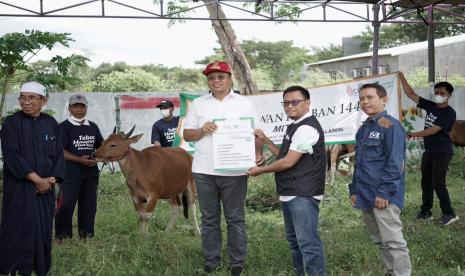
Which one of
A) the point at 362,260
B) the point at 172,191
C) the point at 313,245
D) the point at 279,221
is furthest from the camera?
the point at 279,221

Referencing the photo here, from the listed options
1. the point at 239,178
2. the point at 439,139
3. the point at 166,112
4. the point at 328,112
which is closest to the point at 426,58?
the point at 328,112

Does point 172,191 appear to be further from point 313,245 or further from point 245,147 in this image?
point 313,245

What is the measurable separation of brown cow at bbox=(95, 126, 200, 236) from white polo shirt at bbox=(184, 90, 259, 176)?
1.96m

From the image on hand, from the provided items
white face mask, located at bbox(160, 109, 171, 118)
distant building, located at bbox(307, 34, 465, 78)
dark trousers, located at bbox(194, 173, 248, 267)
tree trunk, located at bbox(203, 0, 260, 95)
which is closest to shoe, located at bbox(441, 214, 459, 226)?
dark trousers, located at bbox(194, 173, 248, 267)

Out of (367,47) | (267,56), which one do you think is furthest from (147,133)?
(267,56)

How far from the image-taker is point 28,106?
5.08 meters

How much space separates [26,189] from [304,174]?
253cm

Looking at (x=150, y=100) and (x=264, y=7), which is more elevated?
(x=264, y=7)

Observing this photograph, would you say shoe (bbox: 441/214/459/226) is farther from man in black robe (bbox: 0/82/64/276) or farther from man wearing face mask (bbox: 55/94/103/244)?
man in black robe (bbox: 0/82/64/276)

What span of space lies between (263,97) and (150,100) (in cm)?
508

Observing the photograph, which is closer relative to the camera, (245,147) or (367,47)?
(245,147)

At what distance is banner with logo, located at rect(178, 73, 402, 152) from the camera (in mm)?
9719

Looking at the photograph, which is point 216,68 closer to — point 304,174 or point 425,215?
point 304,174

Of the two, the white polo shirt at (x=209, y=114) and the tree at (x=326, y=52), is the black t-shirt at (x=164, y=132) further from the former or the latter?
the tree at (x=326, y=52)
